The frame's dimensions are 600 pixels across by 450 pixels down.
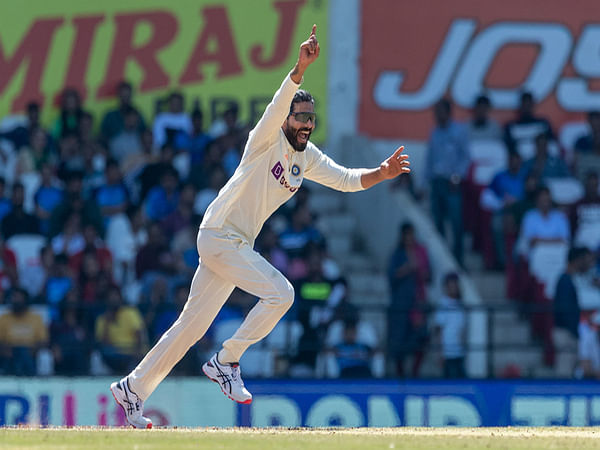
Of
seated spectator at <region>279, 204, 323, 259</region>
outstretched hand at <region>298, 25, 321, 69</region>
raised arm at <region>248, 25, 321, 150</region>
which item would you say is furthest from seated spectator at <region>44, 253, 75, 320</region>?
outstretched hand at <region>298, 25, 321, 69</region>

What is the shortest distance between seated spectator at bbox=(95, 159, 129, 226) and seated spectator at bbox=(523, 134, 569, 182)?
525 centimetres

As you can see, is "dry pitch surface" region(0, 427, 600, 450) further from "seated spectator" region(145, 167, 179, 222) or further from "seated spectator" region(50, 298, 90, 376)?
"seated spectator" region(145, 167, 179, 222)

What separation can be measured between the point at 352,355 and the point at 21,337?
3.56 meters

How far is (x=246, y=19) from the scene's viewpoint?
65.1ft

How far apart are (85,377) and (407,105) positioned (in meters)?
7.36

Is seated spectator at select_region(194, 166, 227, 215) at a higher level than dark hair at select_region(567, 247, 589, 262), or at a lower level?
higher

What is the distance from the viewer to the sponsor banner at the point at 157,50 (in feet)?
63.3

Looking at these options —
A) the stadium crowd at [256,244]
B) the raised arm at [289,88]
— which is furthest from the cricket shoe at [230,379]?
the stadium crowd at [256,244]

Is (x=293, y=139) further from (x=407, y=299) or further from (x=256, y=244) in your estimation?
(x=407, y=299)

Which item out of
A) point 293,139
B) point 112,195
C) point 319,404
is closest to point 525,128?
point 112,195

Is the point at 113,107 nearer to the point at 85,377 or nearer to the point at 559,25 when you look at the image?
the point at 85,377

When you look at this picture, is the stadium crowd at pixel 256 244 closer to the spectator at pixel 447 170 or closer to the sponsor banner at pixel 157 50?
the spectator at pixel 447 170

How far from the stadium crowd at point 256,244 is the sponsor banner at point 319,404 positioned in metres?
0.28

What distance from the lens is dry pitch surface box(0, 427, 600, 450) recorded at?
9062 millimetres
